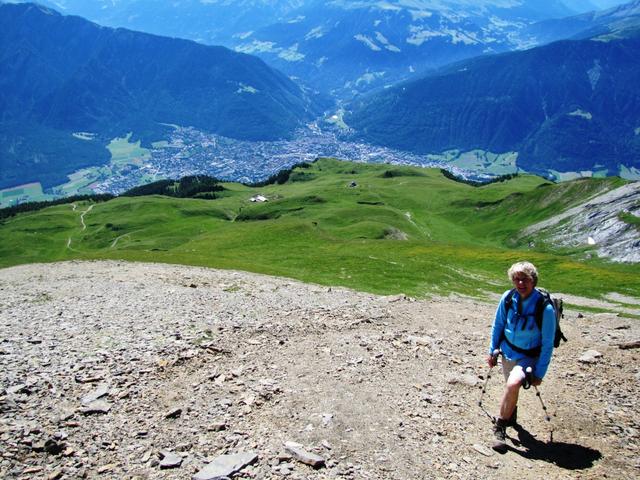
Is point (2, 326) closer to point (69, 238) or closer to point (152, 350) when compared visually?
point (152, 350)

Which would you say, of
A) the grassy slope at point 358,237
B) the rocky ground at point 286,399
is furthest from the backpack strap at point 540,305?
the grassy slope at point 358,237

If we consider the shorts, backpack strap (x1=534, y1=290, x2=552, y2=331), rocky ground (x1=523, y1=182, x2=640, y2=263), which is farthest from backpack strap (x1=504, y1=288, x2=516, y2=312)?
rocky ground (x1=523, y1=182, x2=640, y2=263)

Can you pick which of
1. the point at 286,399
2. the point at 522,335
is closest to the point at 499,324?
the point at 522,335

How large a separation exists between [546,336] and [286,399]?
8304 mm

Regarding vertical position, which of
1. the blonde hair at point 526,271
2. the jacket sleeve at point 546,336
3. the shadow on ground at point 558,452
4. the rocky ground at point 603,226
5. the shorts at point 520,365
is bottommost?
the shadow on ground at point 558,452

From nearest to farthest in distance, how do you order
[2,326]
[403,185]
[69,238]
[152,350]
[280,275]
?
[152,350] → [2,326] → [280,275] → [69,238] → [403,185]

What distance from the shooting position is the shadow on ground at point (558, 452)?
1355 cm

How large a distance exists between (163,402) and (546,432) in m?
12.1

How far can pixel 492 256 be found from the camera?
236ft

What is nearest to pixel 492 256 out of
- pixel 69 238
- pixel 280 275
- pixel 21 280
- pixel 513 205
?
pixel 280 275

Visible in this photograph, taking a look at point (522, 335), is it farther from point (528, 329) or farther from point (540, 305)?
point (540, 305)

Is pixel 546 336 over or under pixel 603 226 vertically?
under

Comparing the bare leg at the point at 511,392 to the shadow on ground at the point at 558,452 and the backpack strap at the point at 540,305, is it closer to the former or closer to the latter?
the shadow on ground at the point at 558,452

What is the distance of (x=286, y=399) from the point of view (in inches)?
645
